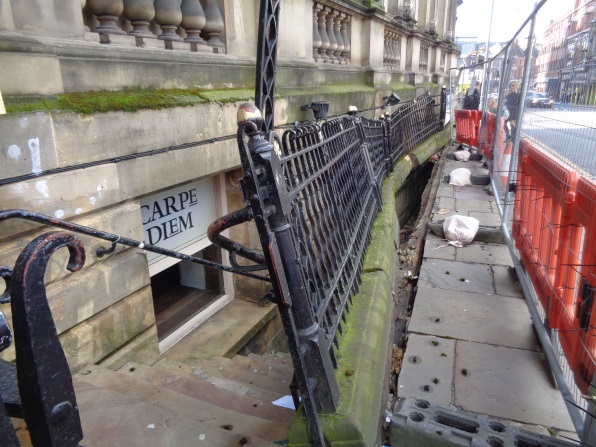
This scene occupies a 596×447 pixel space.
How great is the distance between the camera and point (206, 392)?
2.68 meters

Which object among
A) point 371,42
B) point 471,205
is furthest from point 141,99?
point 371,42

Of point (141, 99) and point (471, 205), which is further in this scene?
point (471, 205)

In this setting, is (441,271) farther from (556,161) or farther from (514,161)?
(556,161)

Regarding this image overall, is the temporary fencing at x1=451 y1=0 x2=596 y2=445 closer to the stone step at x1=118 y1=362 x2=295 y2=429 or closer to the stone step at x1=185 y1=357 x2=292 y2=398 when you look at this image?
the stone step at x1=118 y1=362 x2=295 y2=429

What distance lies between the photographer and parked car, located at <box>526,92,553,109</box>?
3487 mm

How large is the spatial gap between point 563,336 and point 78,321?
291 centimetres

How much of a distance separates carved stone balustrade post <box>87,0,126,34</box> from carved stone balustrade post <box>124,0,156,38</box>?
0.46 ft

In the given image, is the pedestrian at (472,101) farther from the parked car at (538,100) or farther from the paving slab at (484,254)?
the parked car at (538,100)

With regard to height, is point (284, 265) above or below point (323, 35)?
below

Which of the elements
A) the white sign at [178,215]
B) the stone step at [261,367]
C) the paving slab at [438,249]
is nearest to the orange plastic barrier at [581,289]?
the stone step at [261,367]

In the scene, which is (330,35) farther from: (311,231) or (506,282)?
(311,231)

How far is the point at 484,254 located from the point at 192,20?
4.04 meters

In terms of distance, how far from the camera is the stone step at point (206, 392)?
241cm

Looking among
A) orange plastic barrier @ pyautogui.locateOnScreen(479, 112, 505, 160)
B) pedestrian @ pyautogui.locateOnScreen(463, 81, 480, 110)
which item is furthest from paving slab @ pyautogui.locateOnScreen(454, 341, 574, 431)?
pedestrian @ pyautogui.locateOnScreen(463, 81, 480, 110)
